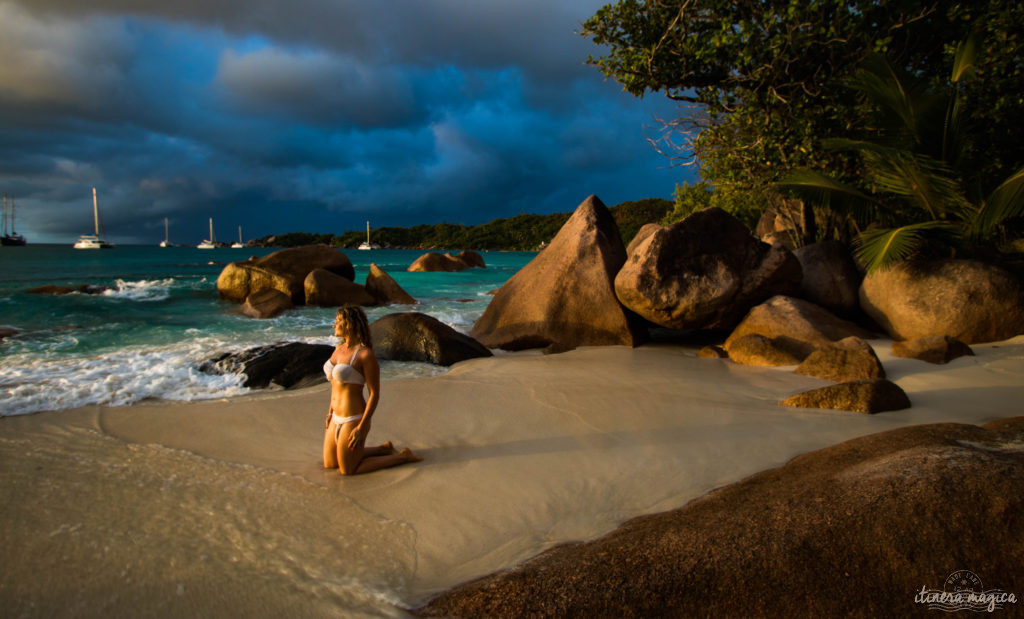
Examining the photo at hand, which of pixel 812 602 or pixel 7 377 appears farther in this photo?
pixel 7 377

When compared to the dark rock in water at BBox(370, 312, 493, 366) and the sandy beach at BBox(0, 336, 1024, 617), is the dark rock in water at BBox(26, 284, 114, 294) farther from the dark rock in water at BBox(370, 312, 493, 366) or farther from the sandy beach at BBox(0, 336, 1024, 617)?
the sandy beach at BBox(0, 336, 1024, 617)

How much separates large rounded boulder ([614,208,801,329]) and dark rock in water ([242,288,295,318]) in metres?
9.84

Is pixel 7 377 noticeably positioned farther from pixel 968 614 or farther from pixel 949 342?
pixel 949 342

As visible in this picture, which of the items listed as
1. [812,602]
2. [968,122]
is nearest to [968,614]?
[812,602]

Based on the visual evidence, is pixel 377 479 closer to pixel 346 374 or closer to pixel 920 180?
pixel 346 374

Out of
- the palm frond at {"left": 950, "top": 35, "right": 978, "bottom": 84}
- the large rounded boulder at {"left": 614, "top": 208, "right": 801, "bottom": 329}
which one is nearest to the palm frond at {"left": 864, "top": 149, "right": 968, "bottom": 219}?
the palm frond at {"left": 950, "top": 35, "right": 978, "bottom": 84}

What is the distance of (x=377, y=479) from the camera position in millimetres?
3613

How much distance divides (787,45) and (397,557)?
9.61 m

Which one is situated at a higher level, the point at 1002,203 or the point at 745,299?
the point at 1002,203

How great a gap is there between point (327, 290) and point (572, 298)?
967 centimetres

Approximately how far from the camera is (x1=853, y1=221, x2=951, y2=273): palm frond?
292 inches

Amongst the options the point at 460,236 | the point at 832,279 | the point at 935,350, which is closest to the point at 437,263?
the point at 832,279

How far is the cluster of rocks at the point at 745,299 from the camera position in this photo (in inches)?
278

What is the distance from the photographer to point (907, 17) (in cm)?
920
